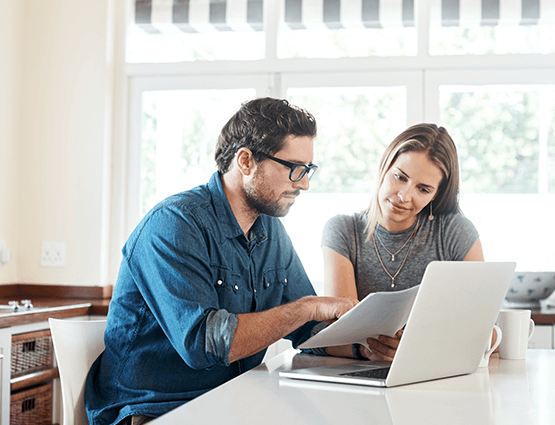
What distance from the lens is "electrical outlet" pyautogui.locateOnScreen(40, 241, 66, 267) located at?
10.2 feet

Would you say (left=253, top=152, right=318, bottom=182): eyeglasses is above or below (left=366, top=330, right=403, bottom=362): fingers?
above

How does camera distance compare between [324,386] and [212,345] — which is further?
[212,345]

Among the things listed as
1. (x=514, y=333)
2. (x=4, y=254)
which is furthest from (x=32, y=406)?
(x=514, y=333)

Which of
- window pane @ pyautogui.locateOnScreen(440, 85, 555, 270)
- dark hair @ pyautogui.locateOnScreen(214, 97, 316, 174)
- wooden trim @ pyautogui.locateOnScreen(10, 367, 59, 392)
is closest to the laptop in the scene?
dark hair @ pyautogui.locateOnScreen(214, 97, 316, 174)

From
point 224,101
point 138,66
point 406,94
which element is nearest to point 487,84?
point 406,94

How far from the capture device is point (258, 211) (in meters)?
1.56

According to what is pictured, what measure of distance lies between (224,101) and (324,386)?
2.30 metres

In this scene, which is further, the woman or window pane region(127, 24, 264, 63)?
window pane region(127, 24, 264, 63)

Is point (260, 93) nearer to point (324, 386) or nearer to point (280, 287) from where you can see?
point (280, 287)

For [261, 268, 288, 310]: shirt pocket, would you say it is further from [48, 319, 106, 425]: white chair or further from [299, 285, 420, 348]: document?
[48, 319, 106, 425]: white chair

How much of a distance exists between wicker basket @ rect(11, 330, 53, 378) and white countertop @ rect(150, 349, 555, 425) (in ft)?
4.73

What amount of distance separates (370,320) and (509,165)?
6.59ft

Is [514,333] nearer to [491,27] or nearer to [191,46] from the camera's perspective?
[491,27]

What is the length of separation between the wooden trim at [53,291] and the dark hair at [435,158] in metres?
1.71
